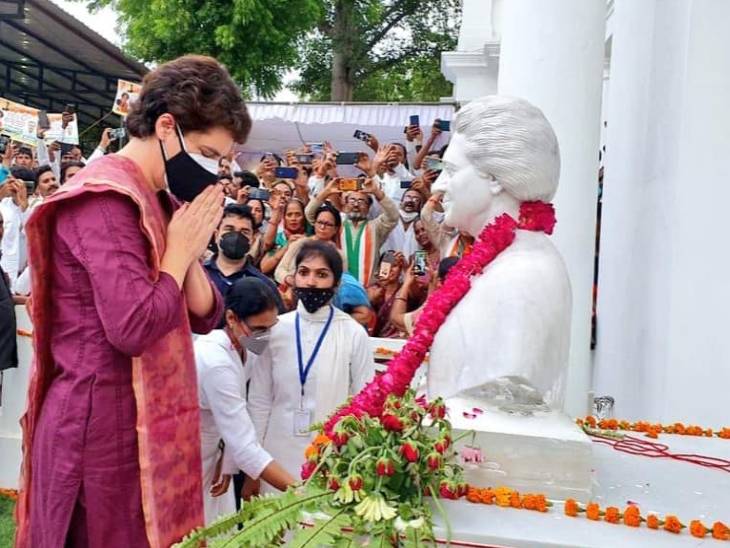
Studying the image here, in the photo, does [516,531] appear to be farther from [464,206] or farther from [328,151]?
[328,151]

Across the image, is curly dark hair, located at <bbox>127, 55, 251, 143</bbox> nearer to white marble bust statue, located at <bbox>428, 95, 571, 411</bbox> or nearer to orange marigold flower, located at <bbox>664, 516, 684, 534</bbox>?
white marble bust statue, located at <bbox>428, 95, 571, 411</bbox>

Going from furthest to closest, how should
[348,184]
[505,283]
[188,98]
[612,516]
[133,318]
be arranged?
[348,184] < [188,98] < [505,283] < [133,318] < [612,516]

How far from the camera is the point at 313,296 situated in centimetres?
323

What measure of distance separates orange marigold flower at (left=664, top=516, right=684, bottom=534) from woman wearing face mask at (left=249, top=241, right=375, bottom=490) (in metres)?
1.73

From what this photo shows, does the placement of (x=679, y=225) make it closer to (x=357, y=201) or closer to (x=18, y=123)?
(x=357, y=201)

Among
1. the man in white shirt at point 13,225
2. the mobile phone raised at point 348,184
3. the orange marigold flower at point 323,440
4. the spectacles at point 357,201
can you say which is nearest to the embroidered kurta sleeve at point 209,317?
the orange marigold flower at point 323,440

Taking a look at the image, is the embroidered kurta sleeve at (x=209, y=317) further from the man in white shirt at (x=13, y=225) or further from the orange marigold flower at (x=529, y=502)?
the man in white shirt at (x=13, y=225)

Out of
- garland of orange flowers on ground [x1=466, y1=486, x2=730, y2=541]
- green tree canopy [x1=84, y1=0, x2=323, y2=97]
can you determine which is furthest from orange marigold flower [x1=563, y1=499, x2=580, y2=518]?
green tree canopy [x1=84, y1=0, x2=323, y2=97]

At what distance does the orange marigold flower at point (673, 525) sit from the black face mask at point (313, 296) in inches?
74.6

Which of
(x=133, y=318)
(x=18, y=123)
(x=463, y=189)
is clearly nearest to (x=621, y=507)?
(x=463, y=189)

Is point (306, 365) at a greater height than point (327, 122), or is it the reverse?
point (327, 122)

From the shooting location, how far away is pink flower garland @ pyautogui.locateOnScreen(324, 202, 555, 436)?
1950 mm

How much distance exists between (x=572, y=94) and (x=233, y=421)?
7.32ft

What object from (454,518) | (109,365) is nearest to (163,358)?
(109,365)
